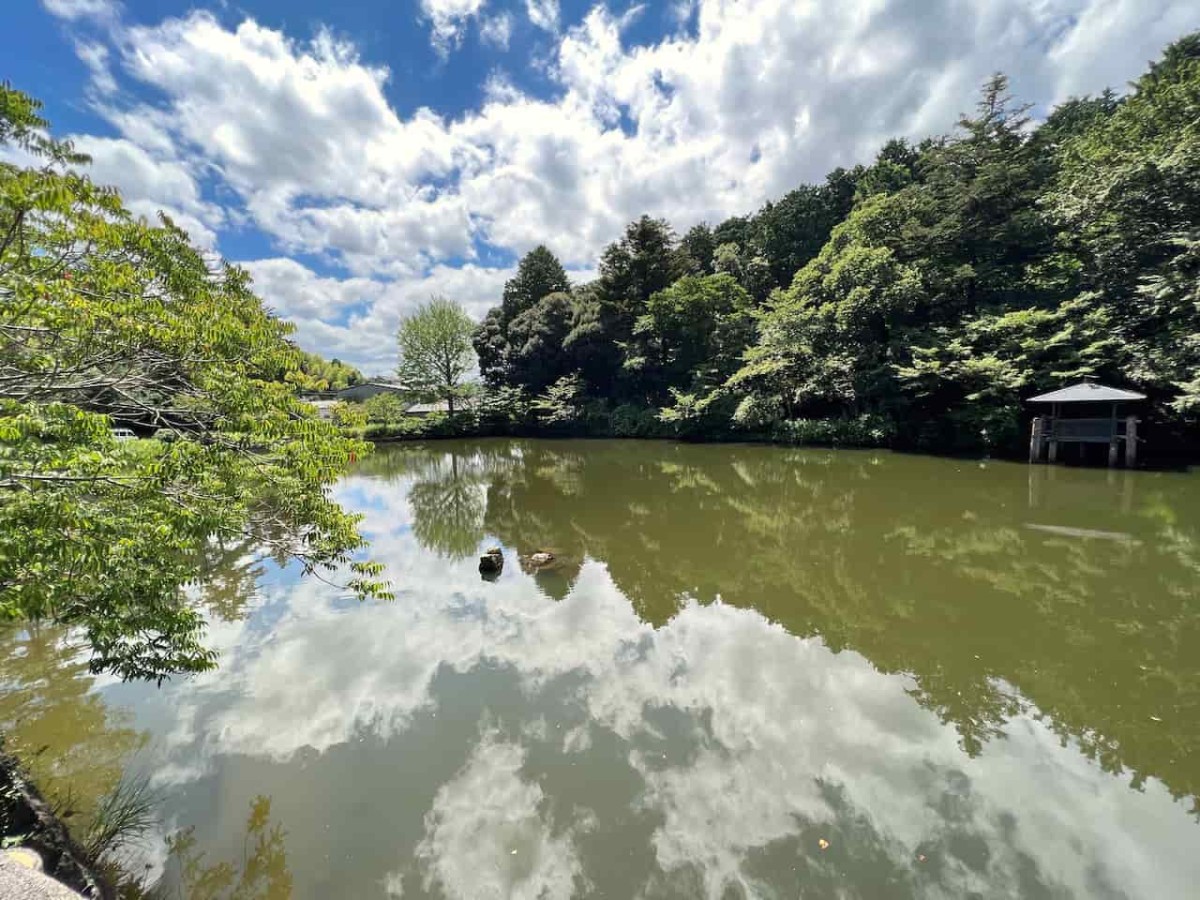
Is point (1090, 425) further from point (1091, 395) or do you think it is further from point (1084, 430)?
point (1091, 395)

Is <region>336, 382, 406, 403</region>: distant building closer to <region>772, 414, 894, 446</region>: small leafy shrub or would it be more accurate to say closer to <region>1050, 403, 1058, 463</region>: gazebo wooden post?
<region>772, 414, 894, 446</region>: small leafy shrub

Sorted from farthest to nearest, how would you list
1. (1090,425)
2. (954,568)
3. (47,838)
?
(1090,425)
(954,568)
(47,838)

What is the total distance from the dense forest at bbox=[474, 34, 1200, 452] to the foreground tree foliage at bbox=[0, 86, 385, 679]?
53.1 feet

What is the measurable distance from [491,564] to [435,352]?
2564 centimetres

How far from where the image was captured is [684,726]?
3.47 metres

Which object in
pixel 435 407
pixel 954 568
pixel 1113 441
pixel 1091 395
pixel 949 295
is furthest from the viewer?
pixel 435 407

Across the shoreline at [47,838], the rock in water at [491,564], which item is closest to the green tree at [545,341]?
the rock in water at [491,564]

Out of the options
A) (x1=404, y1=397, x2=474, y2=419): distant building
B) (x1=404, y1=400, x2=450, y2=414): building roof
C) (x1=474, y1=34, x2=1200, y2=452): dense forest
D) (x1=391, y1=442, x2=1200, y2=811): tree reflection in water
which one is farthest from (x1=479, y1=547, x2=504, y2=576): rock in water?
(x1=404, y1=400, x2=450, y2=414): building roof

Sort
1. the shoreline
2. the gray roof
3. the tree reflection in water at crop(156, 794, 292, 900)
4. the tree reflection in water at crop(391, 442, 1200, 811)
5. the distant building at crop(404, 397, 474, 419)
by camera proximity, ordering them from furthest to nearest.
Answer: the distant building at crop(404, 397, 474, 419) < the gray roof < the tree reflection in water at crop(391, 442, 1200, 811) < the tree reflection in water at crop(156, 794, 292, 900) < the shoreline

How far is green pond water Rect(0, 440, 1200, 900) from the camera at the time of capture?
2.45 m

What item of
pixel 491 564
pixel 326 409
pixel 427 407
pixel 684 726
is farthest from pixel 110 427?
pixel 427 407

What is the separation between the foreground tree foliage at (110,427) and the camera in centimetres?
211

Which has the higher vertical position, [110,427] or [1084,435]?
[110,427]

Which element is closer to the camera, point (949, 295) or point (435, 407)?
point (949, 295)
